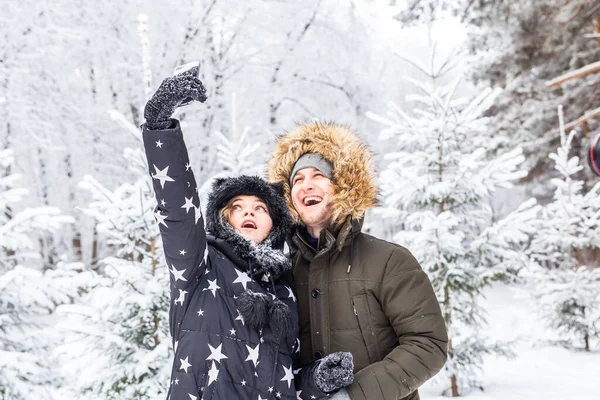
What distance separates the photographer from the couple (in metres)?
2.01

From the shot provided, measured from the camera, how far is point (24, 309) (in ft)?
17.4

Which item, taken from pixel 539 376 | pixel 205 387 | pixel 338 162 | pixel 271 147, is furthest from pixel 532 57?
pixel 205 387

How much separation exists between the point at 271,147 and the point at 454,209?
13.6ft

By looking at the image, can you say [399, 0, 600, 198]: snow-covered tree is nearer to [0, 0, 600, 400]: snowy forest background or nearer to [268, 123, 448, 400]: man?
[0, 0, 600, 400]: snowy forest background

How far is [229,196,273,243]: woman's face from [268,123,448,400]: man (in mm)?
211

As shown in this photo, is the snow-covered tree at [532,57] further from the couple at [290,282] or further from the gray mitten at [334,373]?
the gray mitten at [334,373]

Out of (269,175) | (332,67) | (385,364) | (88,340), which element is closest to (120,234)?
(88,340)

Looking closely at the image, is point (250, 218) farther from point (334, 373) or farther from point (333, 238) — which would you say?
point (334, 373)

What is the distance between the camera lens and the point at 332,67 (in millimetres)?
14555

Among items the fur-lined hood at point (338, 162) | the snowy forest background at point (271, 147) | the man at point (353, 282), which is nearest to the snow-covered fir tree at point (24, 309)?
the snowy forest background at point (271, 147)

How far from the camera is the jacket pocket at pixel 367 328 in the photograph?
2.36 meters

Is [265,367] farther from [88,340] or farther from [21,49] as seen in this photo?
[21,49]

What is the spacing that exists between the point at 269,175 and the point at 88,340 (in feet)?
8.87

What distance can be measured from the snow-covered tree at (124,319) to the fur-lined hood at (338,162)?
2245 millimetres
